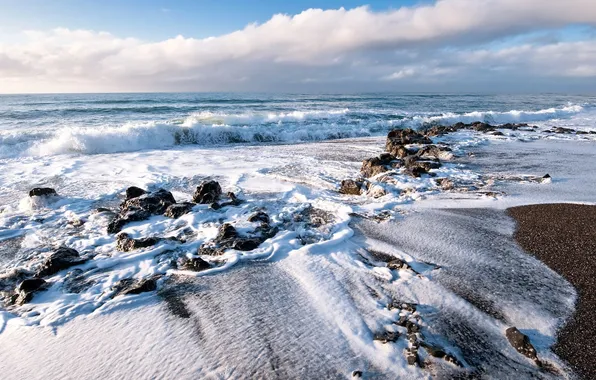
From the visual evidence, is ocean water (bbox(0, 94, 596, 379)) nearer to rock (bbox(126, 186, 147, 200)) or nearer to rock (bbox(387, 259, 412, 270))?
rock (bbox(387, 259, 412, 270))

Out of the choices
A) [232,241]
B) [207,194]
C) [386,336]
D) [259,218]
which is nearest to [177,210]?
[207,194]

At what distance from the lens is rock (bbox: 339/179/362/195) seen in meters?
6.86

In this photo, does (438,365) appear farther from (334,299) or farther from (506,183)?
(506,183)

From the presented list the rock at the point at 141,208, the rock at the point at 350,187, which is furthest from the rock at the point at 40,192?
the rock at the point at 350,187

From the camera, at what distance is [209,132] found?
664 inches

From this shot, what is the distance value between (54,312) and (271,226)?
106 inches

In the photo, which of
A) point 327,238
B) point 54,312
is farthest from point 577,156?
point 54,312

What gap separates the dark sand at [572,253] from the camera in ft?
8.48

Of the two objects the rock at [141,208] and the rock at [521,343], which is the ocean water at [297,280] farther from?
the rock at [141,208]

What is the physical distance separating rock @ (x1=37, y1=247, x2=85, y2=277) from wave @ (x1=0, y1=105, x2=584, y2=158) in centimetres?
1026

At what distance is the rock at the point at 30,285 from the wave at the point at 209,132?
10.8 metres

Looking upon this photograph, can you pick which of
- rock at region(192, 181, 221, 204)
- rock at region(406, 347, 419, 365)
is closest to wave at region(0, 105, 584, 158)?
rock at region(192, 181, 221, 204)

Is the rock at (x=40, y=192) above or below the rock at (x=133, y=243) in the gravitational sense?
above

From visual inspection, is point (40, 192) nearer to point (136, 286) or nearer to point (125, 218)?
point (125, 218)
